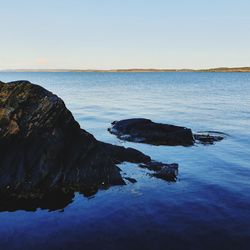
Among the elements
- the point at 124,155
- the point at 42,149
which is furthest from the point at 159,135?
the point at 42,149

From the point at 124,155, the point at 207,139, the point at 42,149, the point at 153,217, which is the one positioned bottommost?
the point at 207,139

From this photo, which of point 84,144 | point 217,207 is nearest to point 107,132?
point 84,144

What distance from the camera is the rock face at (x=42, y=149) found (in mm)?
21359

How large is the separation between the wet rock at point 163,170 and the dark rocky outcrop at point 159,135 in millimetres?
8524

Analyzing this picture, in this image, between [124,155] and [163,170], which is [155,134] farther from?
[163,170]

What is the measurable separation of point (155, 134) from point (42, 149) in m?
16.9

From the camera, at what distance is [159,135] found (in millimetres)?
36938

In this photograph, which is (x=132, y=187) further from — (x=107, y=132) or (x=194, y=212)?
(x=107, y=132)

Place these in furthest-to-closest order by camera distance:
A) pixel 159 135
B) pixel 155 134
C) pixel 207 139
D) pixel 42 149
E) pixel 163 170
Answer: pixel 207 139, pixel 155 134, pixel 159 135, pixel 163 170, pixel 42 149

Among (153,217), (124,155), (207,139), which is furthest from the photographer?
(207,139)

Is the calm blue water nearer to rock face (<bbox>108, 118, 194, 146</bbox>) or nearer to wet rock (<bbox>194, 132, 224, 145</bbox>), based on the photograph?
rock face (<bbox>108, 118, 194, 146</bbox>)

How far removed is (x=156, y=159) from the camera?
30.3 meters

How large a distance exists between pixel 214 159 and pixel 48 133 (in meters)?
13.6

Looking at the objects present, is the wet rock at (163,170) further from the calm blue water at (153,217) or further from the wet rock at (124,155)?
the wet rock at (124,155)
